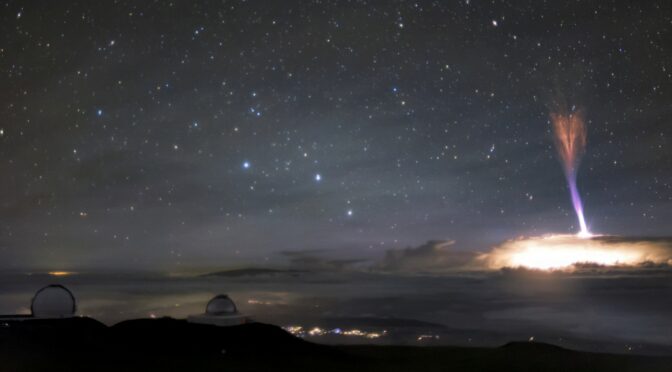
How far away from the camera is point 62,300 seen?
3262 centimetres

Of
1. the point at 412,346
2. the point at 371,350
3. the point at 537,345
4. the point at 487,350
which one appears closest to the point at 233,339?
the point at 371,350

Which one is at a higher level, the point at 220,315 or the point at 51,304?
the point at 51,304

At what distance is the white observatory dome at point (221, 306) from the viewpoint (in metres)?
35.0

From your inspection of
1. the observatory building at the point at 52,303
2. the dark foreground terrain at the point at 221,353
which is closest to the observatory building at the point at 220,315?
the dark foreground terrain at the point at 221,353

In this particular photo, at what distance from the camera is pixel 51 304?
32.5 metres

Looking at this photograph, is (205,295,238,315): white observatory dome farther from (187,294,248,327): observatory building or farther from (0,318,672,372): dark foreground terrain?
(0,318,672,372): dark foreground terrain

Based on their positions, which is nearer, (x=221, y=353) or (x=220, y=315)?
(x=221, y=353)

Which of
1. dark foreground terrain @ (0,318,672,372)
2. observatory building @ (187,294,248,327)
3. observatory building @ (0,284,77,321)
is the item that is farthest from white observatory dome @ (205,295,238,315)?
observatory building @ (0,284,77,321)

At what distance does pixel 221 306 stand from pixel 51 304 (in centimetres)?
845

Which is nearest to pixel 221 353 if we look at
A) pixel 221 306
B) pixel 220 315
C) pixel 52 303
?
pixel 220 315

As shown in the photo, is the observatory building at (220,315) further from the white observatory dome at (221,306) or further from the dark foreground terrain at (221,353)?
the dark foreground terrain at (221,353)

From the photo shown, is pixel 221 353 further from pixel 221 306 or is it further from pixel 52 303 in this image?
pixel 52 303

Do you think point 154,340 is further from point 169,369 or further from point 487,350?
point 487,350

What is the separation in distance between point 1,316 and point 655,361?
30623mm
